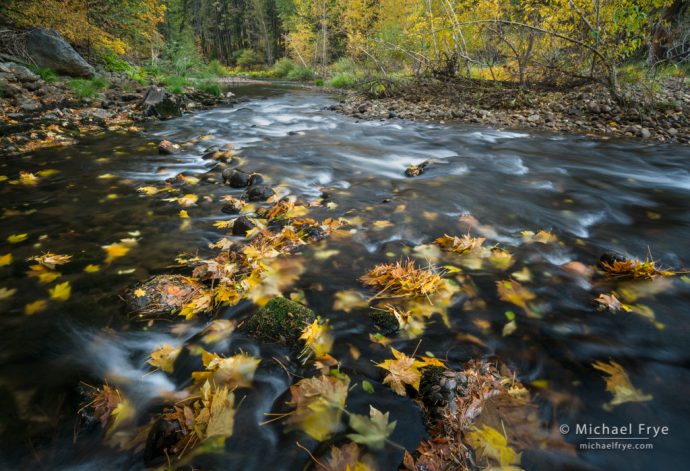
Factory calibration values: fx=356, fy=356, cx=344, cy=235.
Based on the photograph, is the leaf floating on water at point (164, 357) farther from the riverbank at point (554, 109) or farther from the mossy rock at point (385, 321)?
the riverbank at point (554, 109)

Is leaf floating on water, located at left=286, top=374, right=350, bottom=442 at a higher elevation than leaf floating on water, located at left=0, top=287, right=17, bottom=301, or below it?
below

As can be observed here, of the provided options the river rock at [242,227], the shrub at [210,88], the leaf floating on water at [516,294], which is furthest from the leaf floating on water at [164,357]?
the shrub at [210,88]

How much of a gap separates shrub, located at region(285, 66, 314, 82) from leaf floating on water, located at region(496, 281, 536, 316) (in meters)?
33.4

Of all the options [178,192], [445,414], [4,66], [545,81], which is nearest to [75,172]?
[178,192]

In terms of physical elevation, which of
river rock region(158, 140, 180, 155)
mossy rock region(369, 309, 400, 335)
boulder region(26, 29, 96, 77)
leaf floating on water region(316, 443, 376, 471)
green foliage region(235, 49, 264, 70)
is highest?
green foliage region(235, 49, 264, 70)

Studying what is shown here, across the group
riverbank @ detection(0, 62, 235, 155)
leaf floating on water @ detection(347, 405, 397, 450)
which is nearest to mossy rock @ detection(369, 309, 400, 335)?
leaf floating on water @ detection(347, 405, 397, 450)

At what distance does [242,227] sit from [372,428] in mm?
2165

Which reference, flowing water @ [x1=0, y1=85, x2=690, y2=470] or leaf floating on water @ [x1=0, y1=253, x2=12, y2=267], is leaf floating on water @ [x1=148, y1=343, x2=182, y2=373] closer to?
flowing water @ [x1=0, y1=85, x2=690, y2=470]

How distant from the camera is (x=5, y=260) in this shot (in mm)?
2723

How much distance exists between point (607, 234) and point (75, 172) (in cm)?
644

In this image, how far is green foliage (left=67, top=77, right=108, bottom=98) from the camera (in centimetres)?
980

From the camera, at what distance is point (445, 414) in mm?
1514

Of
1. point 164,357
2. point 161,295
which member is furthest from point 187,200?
point 164,357

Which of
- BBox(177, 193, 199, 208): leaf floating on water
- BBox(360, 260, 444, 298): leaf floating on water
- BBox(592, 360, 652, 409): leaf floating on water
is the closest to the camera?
BBox(592, 360, 652, 409): leaf floating on water
